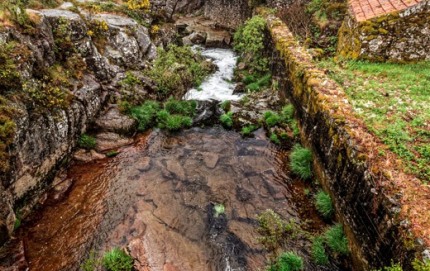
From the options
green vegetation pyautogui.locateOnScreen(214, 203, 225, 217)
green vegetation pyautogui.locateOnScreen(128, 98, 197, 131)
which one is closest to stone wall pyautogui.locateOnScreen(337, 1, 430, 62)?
green vegetation pyautogui.locateOnScreen(128, 98, 197, 131)

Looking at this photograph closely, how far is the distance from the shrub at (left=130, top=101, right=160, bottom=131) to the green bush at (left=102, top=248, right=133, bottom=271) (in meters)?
6.11

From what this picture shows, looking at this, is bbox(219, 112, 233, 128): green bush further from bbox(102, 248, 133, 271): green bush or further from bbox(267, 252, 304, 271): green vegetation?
bbox(102, 248, 133, 271): green bush

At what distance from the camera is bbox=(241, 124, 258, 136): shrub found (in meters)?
11.8

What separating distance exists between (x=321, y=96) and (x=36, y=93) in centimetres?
869

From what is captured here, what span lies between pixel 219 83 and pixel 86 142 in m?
8.58

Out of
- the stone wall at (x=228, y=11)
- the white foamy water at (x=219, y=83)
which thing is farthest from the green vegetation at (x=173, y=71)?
the stone wall at (x=228, y=11)

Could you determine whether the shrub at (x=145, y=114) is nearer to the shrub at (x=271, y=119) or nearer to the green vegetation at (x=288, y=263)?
the shrub at (x=271, y=119)

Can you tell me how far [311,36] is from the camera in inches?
619

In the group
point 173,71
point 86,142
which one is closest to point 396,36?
point 173,71

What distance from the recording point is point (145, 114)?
12.1 metres

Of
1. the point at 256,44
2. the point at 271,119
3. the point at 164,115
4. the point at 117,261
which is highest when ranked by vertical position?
the point at 256,44

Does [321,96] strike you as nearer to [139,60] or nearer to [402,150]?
[402,150]

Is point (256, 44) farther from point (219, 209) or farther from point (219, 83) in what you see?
point (219, 209)

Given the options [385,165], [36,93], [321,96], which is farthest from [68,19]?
[385,165]
